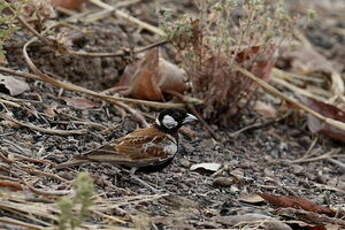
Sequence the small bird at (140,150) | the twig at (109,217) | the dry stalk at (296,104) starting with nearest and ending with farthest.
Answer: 1. the twig at (109,217)
2. the small bird at (140,150)
3. the dry stalk at (296,104)

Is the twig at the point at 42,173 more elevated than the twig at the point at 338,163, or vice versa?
the twig at the point at 42,173

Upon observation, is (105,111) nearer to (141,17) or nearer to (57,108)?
(57,108)

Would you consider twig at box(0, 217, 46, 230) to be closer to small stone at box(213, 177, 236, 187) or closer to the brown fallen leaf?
small stone at box(213, 177, 236, 187)

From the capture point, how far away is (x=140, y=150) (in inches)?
174

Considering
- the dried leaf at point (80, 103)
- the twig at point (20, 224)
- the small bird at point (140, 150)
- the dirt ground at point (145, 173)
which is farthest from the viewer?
the dried leaf at point (80, 103)

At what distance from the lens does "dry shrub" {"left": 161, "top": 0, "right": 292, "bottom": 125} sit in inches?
210

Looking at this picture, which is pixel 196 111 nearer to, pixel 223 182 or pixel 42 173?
pixel 223 182

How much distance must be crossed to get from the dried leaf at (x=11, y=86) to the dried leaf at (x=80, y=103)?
28cm

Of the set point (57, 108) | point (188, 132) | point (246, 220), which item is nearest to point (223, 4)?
point (188, 132)

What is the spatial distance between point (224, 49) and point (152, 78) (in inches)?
19.6

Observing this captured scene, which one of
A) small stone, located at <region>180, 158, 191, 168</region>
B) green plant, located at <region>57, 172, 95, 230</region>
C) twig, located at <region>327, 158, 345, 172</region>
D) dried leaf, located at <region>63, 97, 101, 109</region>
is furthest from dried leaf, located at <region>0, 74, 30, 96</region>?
twig, located at <region>327, 158, 345, 172</region>

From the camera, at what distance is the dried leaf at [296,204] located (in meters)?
4.36

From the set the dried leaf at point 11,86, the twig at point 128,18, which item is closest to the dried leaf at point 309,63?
the twig at point 128,18

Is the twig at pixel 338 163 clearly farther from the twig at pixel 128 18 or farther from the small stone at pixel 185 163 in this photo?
the twig at pixel 128 18
